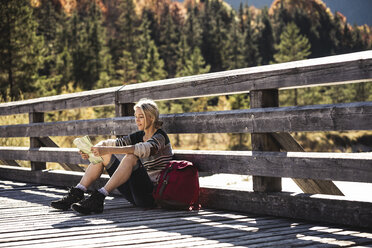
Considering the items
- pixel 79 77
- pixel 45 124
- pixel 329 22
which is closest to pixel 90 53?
pixel 79 77

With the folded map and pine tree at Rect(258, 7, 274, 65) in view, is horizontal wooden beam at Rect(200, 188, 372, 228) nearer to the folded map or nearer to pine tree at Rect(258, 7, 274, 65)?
the folded map

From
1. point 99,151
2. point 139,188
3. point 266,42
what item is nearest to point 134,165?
point 139,188

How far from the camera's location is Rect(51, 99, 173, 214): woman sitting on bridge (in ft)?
15.2

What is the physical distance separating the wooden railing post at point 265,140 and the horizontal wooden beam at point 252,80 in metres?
0.09

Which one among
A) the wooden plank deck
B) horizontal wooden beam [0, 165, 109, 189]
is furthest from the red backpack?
horizontal wooden beam [0, 165, 109, 189]

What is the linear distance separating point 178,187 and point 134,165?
18.4 inches

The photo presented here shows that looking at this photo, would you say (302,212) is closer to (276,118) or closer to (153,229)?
(276,118)

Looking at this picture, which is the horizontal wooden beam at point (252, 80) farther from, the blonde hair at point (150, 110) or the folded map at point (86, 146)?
the folded map at point (86, 146)

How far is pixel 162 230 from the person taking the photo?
376 centimetres

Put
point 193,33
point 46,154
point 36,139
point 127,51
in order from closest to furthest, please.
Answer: point 46,154 < point 36,139 < point 127,51 < point 193,33

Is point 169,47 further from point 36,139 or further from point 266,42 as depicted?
point 36,139

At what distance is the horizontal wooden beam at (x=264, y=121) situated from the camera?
11.9 ft

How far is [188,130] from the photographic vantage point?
496 cm

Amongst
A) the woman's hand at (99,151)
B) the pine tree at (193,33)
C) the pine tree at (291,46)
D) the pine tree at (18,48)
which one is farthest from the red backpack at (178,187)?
the pine tree at (193,33)
